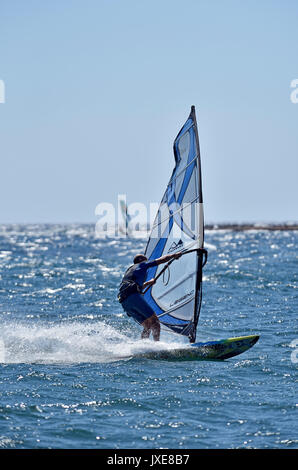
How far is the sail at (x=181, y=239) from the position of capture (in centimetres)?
1223

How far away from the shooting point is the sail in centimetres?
1223

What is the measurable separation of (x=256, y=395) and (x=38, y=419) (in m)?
2.99

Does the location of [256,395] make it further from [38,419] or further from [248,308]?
[248,308]

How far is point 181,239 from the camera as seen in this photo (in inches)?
500

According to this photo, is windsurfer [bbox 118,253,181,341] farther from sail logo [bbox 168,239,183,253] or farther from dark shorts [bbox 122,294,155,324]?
sail logo [bbox 168,239,183,253]

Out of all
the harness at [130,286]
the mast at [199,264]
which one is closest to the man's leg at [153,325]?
the harness at [130,286]

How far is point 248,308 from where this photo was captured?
17.9 m

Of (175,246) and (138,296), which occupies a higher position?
(175,246)

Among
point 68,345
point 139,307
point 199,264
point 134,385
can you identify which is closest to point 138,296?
point 139,307

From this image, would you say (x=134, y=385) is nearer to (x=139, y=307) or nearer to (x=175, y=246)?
(x=139, y=307)

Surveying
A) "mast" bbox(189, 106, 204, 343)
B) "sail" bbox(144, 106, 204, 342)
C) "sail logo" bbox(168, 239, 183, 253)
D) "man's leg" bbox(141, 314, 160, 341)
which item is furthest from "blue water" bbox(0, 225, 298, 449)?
"sail logo" bbox(168, 239, 183, 253)

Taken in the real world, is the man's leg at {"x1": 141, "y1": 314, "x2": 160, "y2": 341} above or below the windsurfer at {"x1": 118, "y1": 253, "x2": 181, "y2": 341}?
below
